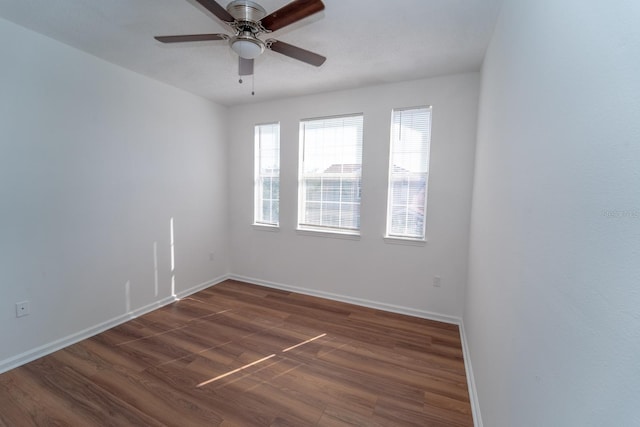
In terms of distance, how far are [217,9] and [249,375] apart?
2.51 m

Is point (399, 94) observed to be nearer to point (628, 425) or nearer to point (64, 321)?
point (628, 425)

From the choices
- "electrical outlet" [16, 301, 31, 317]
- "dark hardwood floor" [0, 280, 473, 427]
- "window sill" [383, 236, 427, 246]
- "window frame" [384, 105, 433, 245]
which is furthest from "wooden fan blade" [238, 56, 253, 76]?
"electrical outlet" [16, 301, 31, 317]

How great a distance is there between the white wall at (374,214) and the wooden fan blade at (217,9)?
1.88 meters

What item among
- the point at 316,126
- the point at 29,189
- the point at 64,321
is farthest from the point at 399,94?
the point at 64,321

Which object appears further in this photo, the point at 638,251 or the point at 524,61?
the point at 524,61

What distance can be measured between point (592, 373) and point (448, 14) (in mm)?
2150

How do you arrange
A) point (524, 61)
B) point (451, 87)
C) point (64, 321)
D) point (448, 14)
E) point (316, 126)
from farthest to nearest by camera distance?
point (316, 126) < point (451, 87) < point (64, 321) < point (448, 14) < point (524, 61)

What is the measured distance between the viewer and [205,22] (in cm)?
194

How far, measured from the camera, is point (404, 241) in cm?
301

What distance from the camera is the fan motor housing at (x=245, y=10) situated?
1.48m

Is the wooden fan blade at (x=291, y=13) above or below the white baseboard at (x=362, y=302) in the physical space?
above

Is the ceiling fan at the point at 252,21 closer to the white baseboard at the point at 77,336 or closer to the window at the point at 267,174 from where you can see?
the window at the point at 267,174

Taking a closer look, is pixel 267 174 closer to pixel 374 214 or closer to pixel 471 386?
pixel 374 214

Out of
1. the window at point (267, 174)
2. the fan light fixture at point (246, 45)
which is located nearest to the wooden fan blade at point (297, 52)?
the fan light fixture at point (246, 45)
